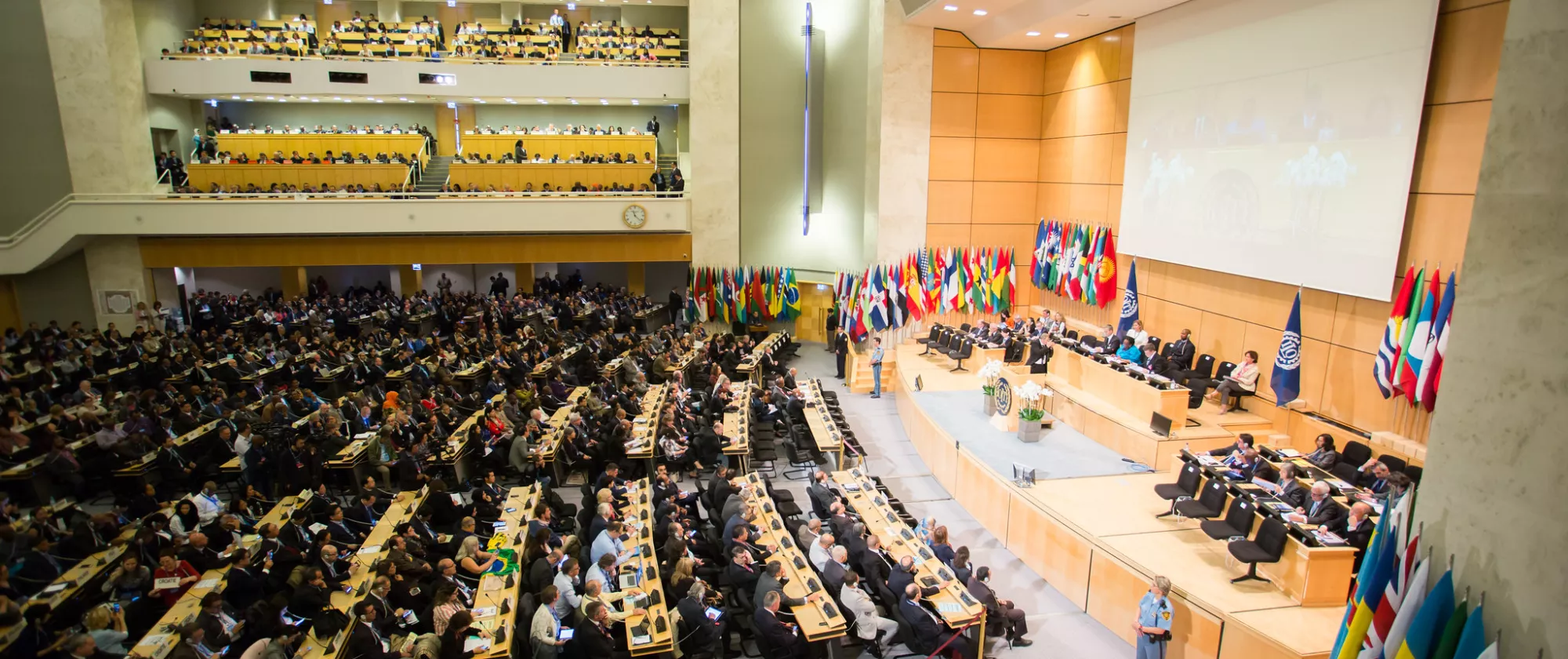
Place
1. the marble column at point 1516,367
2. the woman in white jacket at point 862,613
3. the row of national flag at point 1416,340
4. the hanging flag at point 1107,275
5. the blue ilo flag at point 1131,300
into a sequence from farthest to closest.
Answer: the hanging flag at point 1107,275 < the blue ilo flag at point 1131,300 < the row of national flag at point 1416,340 < the woman in white jacket at point 862,613 < the marble column at point 1516,367

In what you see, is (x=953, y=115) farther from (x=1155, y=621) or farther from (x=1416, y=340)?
(x=1155, y=621)

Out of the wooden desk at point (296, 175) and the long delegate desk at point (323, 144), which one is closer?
the wooden desk at point (296, 175)

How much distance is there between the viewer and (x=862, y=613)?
7820 millimetres

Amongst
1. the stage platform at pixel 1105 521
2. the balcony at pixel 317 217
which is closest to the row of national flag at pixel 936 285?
the stage platform at pixel 1105 521

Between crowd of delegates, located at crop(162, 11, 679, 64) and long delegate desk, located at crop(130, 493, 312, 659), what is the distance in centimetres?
1900

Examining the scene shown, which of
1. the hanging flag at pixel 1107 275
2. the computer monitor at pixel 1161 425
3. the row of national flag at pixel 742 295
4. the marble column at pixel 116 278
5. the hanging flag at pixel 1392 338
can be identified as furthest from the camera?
the row of national flag at pixel 742 295

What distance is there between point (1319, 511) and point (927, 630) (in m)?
4.57

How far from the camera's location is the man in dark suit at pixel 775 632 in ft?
24.7

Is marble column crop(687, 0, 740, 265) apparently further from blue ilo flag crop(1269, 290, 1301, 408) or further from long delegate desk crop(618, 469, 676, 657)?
blue ilo flag crop(1269, 290, 1301, 408)

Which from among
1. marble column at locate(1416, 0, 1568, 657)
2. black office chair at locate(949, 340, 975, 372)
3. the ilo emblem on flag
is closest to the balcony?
black office chair at locate(949, 340, 975, 372)

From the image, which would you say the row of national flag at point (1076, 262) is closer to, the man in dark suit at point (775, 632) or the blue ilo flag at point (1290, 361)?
the blue ilo flag at point (1290, 361)

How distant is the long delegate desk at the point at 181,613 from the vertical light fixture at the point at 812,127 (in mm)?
17052

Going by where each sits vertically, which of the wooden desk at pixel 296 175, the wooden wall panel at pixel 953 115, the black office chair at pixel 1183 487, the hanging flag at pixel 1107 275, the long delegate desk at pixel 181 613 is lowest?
the long delegate desk at pixel 181 613

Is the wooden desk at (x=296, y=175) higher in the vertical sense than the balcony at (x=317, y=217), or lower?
higher
